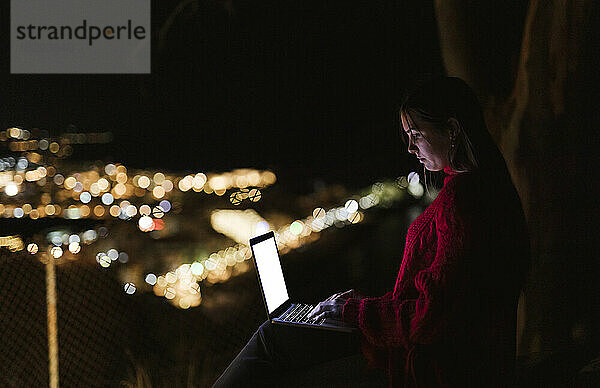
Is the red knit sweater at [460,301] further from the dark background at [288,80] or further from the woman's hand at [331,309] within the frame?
the dark background at [288,80]

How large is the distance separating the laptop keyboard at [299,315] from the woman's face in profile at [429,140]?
49cm

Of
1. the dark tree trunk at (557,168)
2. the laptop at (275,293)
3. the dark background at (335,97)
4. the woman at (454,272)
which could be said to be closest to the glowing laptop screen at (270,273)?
the laptop at (275,293)

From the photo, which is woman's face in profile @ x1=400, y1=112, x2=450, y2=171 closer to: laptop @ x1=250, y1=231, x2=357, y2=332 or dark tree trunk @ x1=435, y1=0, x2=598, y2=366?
laptop @ x1=250, y1=231, x2=357, y2=332

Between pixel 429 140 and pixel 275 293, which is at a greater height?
pixel 429 140

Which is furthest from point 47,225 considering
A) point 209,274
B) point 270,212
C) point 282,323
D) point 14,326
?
point 270,212

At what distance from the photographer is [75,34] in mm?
2979

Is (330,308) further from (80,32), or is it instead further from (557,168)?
(80,32)

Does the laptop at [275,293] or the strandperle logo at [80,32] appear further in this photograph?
the strandperle logo at [80,32]

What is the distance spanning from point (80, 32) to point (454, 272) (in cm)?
250

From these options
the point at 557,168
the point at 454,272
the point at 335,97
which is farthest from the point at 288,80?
the point at 454,272

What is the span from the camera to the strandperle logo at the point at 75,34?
116 inches

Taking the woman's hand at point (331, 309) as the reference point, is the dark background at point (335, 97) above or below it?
above

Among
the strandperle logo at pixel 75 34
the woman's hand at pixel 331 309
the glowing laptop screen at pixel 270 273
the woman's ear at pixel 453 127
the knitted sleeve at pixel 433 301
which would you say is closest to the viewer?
the knitted sleeve at pixel 433 301

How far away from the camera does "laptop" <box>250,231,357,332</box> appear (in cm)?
151
